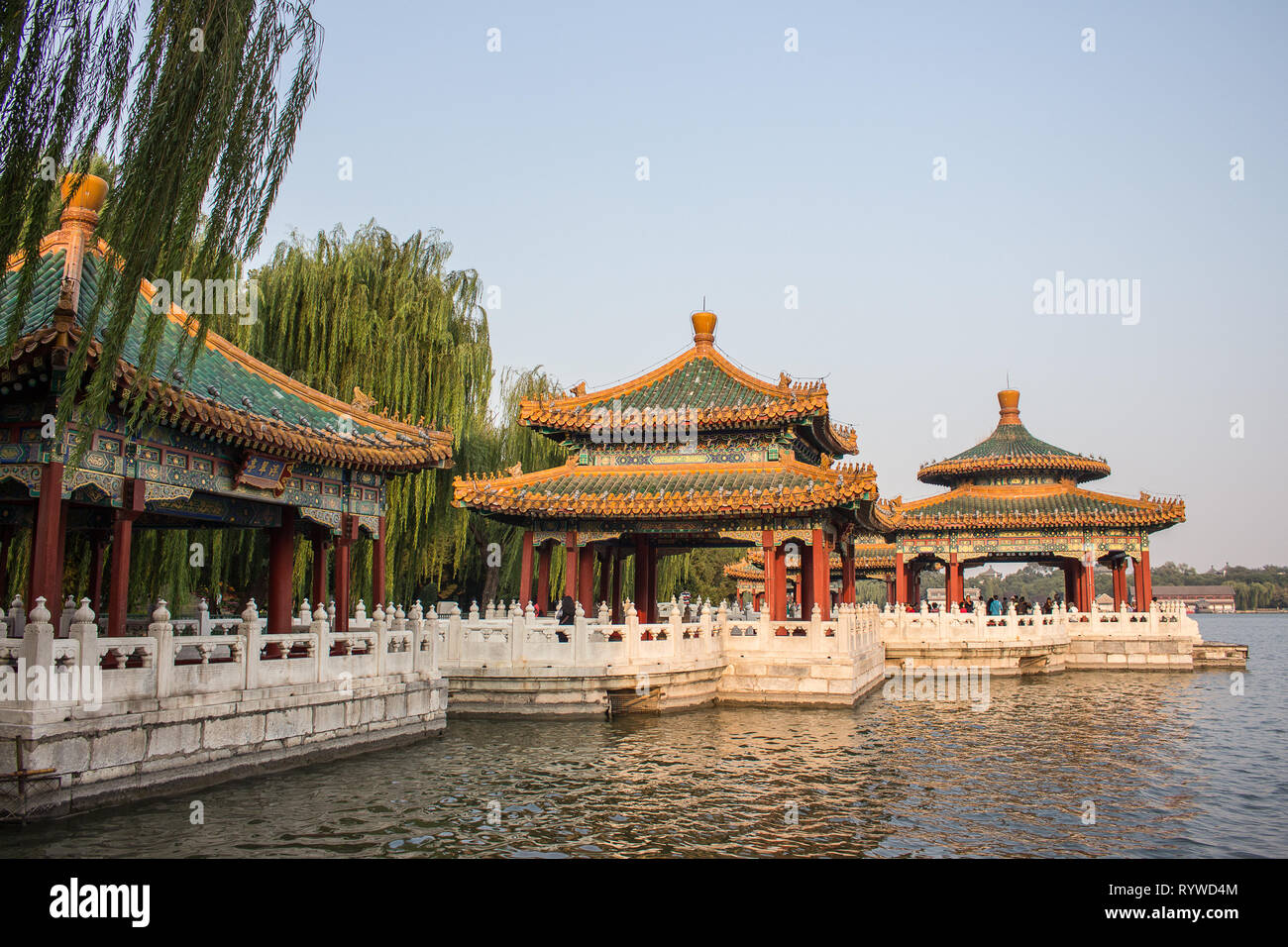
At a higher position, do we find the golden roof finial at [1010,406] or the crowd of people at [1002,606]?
the golden roof finial at [1010,406]

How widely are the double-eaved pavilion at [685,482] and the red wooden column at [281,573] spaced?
5.86 metres

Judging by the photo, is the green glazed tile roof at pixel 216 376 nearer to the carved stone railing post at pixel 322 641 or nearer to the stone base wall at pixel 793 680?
the carved stone railing post at pixel 322 641

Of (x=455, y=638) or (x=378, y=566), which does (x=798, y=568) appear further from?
(x=378, y=566)

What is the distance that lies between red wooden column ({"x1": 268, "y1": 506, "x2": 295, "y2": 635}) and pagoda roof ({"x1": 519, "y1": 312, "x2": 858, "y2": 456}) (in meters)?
8.04

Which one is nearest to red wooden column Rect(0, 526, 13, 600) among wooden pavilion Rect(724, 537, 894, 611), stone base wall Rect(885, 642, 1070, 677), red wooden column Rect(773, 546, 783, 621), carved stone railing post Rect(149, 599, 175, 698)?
carved stone railing post Rect(149, 599, 175, 698)

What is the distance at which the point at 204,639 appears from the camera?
1088 centimetres

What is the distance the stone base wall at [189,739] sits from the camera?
8914 millimetres

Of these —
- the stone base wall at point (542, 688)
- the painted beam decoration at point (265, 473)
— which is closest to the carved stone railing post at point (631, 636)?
the stone base wall at point (542, 688)

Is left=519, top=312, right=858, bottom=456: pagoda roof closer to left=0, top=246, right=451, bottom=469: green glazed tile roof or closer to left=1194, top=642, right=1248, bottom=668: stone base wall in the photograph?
left=0, top=246, right=451, bottom=469: green glazed tile roof

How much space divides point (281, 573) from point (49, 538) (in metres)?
4.54

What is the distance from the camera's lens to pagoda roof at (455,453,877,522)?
19.3 m

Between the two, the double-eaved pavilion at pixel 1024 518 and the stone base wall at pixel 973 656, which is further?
the double-eaved pavilion at pixel 1024 518

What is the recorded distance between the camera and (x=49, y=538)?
1015 centimetres

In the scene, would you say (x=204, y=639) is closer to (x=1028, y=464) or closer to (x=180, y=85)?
(x=180, y=85)
